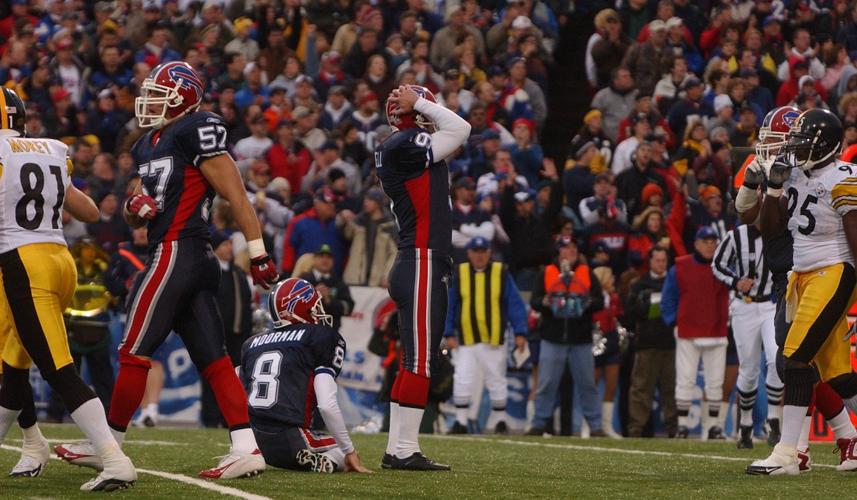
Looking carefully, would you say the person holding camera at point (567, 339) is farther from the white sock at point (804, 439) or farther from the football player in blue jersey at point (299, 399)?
the football player in blue jersey at point (299, 399)

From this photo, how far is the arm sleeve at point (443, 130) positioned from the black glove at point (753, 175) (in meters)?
1.46

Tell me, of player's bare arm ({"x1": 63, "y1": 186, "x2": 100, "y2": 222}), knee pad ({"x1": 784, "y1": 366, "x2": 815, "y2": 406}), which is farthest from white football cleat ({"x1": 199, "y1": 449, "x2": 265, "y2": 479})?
knee pad ({"x1": 784, "y1": 366, "x2": 815, "y2": 406})

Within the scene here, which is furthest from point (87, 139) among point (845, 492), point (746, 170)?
point (845, 492)

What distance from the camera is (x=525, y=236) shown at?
14.7 metres

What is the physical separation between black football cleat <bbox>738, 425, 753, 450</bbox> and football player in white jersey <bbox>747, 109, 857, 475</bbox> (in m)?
3.23

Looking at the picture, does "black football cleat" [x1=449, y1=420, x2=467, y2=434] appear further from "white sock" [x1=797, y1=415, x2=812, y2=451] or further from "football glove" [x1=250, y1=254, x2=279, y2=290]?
"football glove" [x1=250, y1=254, x2=279, y2=290]

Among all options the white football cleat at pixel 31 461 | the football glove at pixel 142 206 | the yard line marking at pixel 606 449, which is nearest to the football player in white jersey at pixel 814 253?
the yard line marking at pixel 606 449

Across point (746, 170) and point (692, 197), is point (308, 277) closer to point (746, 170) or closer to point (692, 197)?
point (692, 197)

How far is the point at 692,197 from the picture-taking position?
606 inches

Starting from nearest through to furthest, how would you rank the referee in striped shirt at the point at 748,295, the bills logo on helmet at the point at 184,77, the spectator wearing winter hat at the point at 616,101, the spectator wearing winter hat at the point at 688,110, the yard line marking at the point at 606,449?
1. the bills logo on helmet at the point at 184,77
2. the yard line marking at the point at 606,449
3. the referee in striped shirt at the point at 748,295
4. the spectator wearing winter hat at the point at 688,110
5. the spectator wearing winter hat at the point at 616,101

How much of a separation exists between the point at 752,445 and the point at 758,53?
812 centimetres

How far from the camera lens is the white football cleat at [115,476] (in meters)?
6.30

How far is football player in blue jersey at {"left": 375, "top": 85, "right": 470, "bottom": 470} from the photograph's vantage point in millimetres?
7703

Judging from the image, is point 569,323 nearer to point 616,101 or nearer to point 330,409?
point 616,101
